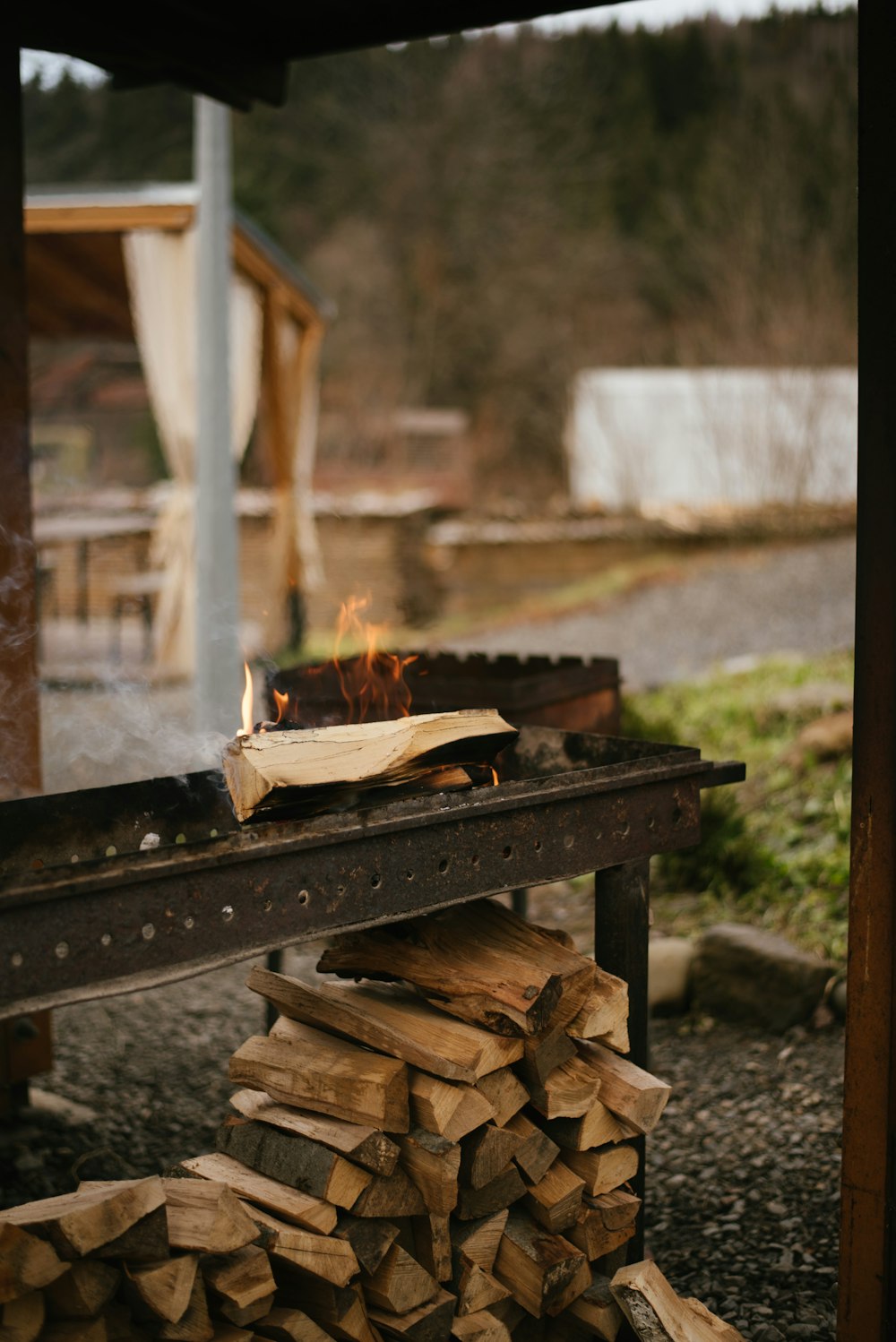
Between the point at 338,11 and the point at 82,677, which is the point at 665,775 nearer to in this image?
the point at 338,11

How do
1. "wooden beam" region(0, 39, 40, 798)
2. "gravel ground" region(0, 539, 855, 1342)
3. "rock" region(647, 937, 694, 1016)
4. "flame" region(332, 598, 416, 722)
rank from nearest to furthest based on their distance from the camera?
1. "gravel ground" region(0, 539, 855, 1342)
2. "flame" region(332, 598, 416, 722)
3. "wooden beam" region(0, 39, 40, 798)
4. "rock" region(647, 937, 694, 1016)

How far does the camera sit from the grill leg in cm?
252

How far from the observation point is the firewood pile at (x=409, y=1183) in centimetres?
199

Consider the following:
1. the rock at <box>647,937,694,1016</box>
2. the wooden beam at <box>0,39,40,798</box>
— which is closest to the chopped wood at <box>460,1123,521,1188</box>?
the wooden beam at <box>0,39,40,798</box>

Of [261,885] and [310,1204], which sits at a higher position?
[261,885]

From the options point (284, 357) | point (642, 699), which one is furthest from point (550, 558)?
point (642, 699)

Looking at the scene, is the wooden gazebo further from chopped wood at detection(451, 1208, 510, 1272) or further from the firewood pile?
chopped wood at detection(451, 1208, 510, 1272)

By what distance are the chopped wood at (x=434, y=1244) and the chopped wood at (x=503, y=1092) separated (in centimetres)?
20

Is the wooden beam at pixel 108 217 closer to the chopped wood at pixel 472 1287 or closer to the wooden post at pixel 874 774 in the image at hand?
the wooden post at pixel 874 774

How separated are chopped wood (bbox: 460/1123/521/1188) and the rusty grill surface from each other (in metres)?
0.44

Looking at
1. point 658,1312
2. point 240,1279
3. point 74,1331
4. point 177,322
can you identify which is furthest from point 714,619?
point 74,1331

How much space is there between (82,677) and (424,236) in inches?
781

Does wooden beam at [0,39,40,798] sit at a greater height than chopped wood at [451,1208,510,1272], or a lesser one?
greater

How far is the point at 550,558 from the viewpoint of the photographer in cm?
1580
